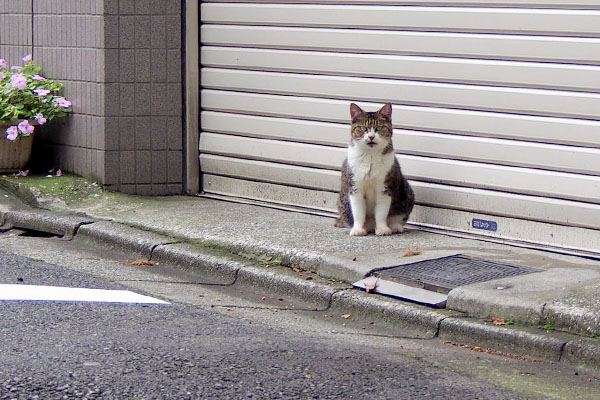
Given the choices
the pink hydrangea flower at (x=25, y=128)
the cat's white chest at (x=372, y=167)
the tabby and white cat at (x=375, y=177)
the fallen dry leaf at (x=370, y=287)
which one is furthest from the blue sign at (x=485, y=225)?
the pink hydrangea flower at (x=25, y=128)

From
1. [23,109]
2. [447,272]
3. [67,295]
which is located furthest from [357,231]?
[23,109]

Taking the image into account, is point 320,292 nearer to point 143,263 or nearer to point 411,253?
point 411,253

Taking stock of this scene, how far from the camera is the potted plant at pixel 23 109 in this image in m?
8.85

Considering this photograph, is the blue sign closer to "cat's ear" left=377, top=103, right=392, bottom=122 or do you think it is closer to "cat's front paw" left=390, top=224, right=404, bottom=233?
"cat's front paw" left=390, top=224, right=404, bottom=233

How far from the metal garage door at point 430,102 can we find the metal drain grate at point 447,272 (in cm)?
65

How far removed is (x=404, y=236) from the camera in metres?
7.33

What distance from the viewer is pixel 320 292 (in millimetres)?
6188

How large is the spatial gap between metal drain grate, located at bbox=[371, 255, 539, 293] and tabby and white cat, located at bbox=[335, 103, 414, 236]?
2.73 feet

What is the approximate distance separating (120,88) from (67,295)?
10.0ft

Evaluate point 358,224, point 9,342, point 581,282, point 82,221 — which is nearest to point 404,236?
point 358,224

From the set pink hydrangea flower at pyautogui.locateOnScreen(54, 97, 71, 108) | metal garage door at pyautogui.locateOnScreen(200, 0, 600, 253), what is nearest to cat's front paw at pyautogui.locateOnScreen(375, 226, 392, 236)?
metal garage door at pyautogui.locateOnScreen(200, 0, 600, 253)

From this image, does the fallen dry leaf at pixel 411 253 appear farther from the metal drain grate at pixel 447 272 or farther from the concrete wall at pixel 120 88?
the concrete wall at pixel 120 88

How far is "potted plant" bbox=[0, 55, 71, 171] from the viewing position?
29.0ft

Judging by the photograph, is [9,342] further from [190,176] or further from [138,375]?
[190,176]
